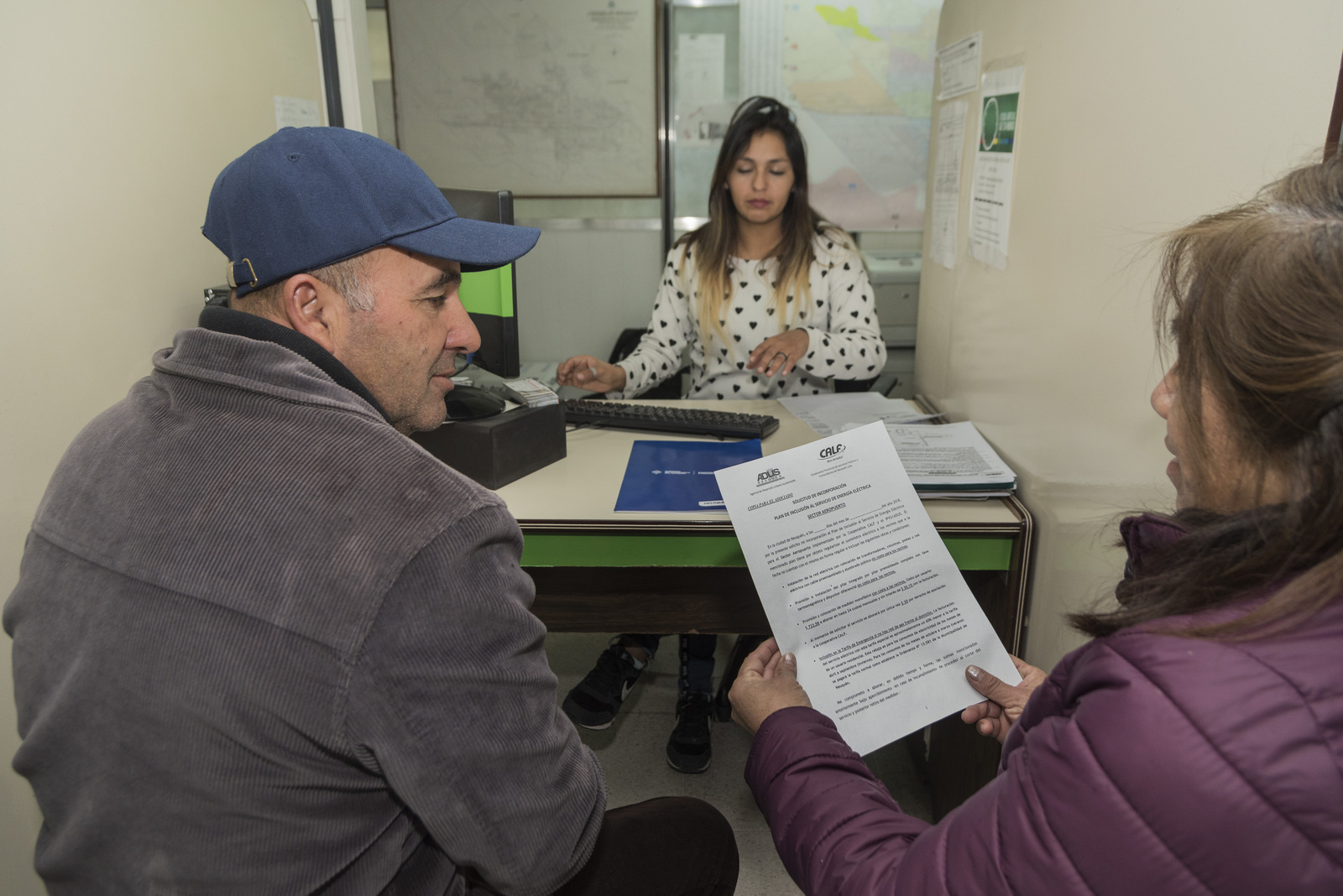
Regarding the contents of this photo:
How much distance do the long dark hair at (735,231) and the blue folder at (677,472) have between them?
619mm

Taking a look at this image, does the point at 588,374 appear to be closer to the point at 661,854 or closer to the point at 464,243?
the point at 464,243

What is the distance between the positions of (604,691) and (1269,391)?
1706mm

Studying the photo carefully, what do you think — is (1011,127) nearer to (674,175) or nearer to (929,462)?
(929,462)

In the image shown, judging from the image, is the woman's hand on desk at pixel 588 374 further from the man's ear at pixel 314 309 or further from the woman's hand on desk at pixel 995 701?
the woman's hand on desk at pixel 995 701

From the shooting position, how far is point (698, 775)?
1860 millimetres

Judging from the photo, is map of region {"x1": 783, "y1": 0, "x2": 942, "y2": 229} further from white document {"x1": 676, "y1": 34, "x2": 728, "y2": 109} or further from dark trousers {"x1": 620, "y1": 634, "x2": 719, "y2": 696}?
dark trousers {"x1": 620, "y1": 634, "x2": 719, "y2": 696}

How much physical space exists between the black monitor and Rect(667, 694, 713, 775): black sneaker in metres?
0.88

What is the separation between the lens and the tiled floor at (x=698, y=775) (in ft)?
5.30

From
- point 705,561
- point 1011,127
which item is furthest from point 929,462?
point 1011,127

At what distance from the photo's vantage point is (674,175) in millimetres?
3547

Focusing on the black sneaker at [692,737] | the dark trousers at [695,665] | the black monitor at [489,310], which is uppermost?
the black monitor at [489,310]

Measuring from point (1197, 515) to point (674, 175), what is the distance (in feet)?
10.6

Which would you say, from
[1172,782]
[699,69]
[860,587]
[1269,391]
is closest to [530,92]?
[699,69]

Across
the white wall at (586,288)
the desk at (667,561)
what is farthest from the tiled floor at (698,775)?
the white wall at (586,288)
